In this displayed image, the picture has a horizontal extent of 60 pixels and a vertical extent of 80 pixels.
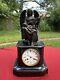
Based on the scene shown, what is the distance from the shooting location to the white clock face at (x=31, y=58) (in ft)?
15.1

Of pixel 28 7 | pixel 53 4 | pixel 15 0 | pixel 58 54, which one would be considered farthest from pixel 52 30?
pixel 28 7

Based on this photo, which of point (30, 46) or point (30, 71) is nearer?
point (30, 71)

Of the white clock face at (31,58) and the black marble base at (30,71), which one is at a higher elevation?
the white clock face at (31,58)

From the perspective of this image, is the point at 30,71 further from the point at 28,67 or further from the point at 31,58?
the point at 31,58

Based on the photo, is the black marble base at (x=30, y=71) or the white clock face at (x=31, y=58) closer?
the black marble base at (x=30, y=71)

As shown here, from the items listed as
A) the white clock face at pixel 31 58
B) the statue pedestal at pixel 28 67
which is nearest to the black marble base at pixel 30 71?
the statue pedestal at pixel 28 67

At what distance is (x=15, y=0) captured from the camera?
1609cm

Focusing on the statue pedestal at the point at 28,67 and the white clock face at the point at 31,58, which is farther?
the white clock face at the point at 31,58

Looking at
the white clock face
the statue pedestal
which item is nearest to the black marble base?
the statue pedestal

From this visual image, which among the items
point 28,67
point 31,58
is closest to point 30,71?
point 28,67

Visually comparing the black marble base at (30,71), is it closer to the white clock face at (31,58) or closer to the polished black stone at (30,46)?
the polished black stone at (30,46)

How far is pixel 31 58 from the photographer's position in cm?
466

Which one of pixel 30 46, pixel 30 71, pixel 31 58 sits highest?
pixel 30 46

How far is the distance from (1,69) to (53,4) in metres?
12.6
